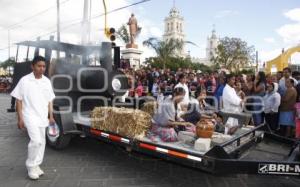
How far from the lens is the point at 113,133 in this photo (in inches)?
203

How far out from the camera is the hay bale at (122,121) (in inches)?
194

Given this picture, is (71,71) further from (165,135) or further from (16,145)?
(165,135)

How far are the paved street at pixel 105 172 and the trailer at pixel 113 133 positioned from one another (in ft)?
1.65

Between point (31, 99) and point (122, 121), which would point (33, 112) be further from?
point (122, 121)

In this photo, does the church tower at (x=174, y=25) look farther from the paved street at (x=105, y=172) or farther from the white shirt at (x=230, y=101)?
the paved street at (x=105, y=172)

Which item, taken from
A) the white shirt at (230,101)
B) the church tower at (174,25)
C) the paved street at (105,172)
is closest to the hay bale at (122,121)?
the paved street at (105,172)

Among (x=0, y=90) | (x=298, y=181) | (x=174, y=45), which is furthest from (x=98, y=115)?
(x=174, y=45)

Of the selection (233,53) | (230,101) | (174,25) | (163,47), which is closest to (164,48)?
(163,47)

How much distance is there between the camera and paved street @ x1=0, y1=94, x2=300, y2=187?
15.8 ft

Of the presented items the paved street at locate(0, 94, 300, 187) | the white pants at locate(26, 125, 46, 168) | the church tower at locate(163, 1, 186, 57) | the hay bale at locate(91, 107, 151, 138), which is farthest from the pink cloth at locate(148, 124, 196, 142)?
the church tower at locate(163, 1, 186, 57)

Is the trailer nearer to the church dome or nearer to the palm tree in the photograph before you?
the palm tree

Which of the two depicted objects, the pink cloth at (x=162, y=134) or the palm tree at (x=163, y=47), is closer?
the pink cloth at (x=162, y=134)

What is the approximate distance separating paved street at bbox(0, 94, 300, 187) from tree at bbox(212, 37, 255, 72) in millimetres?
45240

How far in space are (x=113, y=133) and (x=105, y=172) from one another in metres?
0.69
